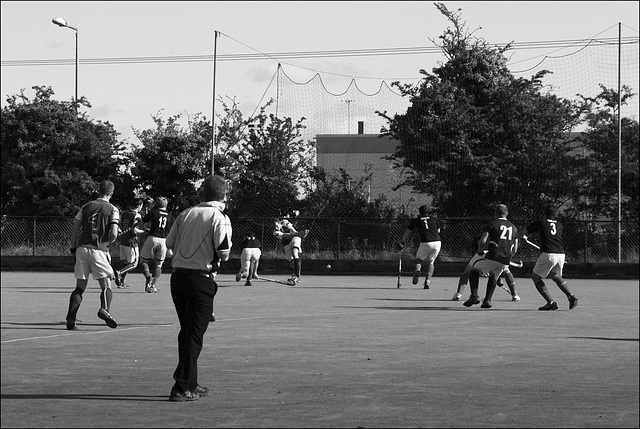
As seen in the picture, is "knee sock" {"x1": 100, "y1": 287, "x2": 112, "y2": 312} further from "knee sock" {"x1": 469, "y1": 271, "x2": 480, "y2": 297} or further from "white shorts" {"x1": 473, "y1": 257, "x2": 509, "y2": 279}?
"white shorts" {"x1": 473, "y1": 257, "x2": 509, "y2": 279}

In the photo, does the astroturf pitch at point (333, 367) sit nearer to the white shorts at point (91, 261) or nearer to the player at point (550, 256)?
the player at point (550, 256)

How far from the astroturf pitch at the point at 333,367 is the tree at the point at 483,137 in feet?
59.1

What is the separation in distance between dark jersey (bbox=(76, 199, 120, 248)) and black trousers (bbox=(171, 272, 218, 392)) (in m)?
4.90

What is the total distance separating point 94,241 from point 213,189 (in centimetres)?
527

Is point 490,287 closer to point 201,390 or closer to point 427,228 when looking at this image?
point 427,228

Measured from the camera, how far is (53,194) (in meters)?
41.3

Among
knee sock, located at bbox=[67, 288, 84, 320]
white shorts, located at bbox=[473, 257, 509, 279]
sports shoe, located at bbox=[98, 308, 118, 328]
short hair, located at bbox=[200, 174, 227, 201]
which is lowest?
sports shoe, located at bbox=[98, 308, 118, 328]

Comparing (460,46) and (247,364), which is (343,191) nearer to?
(460,46)

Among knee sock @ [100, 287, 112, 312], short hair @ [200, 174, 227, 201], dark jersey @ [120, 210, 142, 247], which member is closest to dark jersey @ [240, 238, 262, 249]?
dark jersey @ [120, 210, 142, 247]

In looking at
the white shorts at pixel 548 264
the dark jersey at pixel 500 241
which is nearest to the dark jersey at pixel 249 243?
the dark jersey at pixel 500 241

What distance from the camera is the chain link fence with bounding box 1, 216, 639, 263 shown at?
112 ft

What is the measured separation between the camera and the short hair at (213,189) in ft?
29.2

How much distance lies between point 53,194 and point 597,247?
2113 cm

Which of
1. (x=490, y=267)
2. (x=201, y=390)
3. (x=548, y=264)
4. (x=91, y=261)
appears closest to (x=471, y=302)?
(x=490, y=267)
